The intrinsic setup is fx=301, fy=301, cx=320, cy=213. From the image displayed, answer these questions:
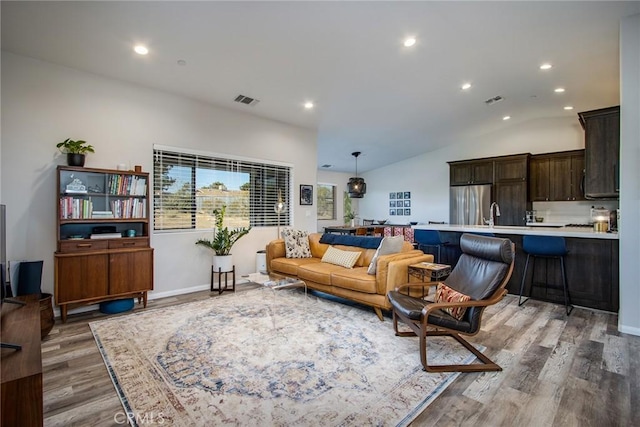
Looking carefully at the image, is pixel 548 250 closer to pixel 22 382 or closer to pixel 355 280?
pixel 355 280

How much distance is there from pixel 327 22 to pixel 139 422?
3.63m

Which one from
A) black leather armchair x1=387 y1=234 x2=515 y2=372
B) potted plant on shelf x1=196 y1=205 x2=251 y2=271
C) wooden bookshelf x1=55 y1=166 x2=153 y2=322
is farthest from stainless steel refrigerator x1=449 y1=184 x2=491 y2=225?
wooden bookshelf x1=55 y1=166 x2=153 y2=322

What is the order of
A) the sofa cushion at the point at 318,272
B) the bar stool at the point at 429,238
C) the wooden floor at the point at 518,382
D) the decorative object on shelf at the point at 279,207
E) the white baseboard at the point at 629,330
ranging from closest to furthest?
the wooden floor at the point at 518,382, the white baseboard at the point at 629,330, the sofa cushion at the point at 318,272, the bar stool at the point at 429,238, the decorative object on shelf at the point at 279,207

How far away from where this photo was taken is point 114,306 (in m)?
3.75

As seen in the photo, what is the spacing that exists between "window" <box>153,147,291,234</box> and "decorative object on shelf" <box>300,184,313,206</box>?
32 centimetres

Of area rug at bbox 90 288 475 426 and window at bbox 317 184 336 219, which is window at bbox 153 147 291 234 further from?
window at bbox 317 184 336 219

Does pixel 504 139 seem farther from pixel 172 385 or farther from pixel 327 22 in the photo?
pixel 172 385

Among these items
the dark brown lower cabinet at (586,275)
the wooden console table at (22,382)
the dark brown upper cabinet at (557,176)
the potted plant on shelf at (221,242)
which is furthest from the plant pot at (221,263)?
the dark brown upper cabinet at (557,176)

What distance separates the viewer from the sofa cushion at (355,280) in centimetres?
352

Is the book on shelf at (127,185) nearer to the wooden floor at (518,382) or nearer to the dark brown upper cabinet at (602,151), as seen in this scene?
the wooden floor at (518,382)

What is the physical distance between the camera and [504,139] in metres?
7.37

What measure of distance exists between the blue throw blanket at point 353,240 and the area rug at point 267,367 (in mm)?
1025

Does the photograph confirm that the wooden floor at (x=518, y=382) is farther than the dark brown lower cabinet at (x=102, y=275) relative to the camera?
No

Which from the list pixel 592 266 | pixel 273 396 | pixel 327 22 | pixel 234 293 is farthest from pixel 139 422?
pixel 592 266
